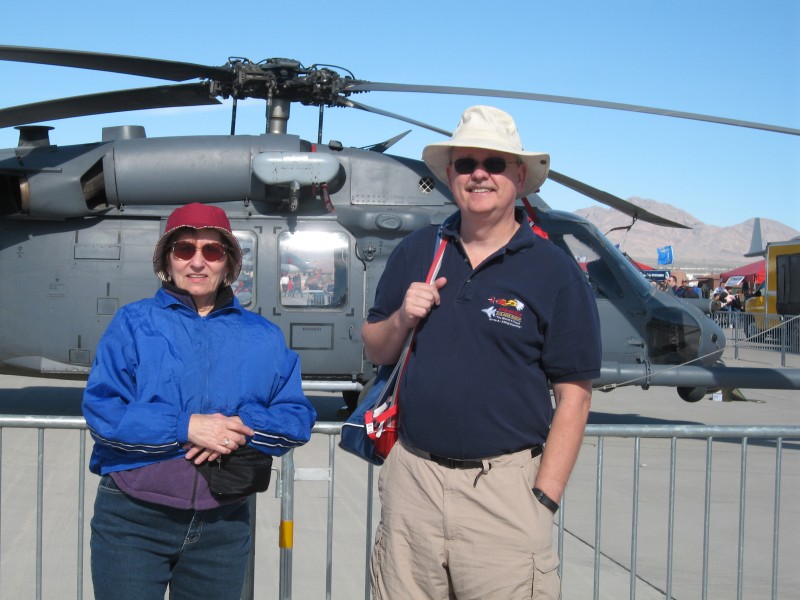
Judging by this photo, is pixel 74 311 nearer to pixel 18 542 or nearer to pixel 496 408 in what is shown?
pixel 18 542

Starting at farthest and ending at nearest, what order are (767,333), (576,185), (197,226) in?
1. (767,333)
2. (576,185)
3. (197,226)

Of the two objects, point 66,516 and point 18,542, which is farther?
point 66,516

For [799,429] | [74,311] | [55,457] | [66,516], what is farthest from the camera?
[74,311]

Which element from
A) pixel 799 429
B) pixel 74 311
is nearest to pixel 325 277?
pixel 74 311

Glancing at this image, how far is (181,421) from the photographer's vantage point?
257 centimetres

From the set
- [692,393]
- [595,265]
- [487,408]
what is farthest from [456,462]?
[692,393]

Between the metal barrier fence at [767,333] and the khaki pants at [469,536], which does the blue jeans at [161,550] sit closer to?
the khaki pants at [469,536]

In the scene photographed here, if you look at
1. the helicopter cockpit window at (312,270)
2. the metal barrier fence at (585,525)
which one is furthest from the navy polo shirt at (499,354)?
the helicopter cockpit window at (312,270)

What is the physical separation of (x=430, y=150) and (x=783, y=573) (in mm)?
4065

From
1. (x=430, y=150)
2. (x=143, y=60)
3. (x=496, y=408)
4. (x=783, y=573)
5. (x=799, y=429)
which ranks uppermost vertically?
(x=143, y=60)

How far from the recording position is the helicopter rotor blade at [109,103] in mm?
7523

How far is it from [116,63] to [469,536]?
251 inches

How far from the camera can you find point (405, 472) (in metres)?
2.64

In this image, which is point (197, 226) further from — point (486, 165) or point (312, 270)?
point (312, 270)
